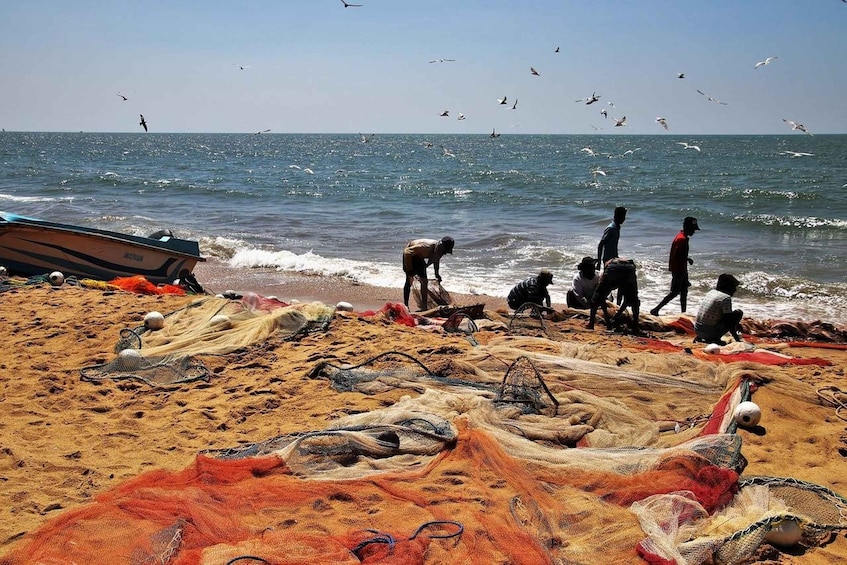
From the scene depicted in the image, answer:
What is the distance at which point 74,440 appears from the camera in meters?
4.53

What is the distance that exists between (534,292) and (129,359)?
487 centimetres

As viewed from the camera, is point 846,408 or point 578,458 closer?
point 578,458

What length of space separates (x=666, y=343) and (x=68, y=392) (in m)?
5.66

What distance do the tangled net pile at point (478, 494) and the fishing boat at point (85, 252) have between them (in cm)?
705

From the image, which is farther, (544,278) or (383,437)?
(544,278)

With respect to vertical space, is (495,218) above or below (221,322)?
above

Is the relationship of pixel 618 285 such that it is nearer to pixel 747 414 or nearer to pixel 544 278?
pixel 544 278

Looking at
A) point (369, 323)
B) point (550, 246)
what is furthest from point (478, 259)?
point (369, 323)

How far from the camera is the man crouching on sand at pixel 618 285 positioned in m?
7.84

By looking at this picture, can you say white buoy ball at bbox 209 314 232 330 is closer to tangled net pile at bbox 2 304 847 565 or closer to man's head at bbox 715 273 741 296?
tangled net pile at bbox 2 304 847 565

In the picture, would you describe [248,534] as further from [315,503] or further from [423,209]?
[423,209]

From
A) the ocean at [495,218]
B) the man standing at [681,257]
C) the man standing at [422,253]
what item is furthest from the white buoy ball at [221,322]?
the ocean at [495,218]

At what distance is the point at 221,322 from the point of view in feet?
22.8

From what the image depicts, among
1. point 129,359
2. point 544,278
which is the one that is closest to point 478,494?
point 129,359
